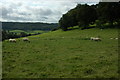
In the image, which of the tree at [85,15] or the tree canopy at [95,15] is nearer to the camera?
the tree canopy at [95,15]

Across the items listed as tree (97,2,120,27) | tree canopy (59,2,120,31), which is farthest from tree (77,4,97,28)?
tree (97,2,120,27)

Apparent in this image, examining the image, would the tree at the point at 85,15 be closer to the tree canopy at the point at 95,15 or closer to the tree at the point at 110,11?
the tree canopy at the point at 95,15

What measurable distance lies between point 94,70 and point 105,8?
136 ft

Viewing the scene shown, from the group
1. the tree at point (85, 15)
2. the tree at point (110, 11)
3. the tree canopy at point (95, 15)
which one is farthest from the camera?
the tree at point (85, 15)

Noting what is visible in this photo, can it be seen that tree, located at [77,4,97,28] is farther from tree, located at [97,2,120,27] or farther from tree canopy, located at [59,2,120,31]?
tree, located at [97,2,120,27]

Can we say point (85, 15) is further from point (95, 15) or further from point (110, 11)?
point (110, 11)

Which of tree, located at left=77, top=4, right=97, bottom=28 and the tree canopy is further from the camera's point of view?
tree, located at left=77, top=4, right=97, bottom=28

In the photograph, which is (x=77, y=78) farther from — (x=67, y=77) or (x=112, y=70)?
(x=112, y=70)

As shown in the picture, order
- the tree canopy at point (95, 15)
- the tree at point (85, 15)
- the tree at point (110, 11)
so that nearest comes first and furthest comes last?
the tree at point (110, 11) < the tree canopy at point (95, 15) < the tree at point (85, 15)

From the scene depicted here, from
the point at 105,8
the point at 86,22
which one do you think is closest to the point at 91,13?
the point at 86,22

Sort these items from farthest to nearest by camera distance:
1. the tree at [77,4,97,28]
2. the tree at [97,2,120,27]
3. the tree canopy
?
1. the tree at [77,4,97,28]
2. the tree canopy
3. the tree at [97,2,120,27]

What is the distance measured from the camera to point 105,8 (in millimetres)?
45906

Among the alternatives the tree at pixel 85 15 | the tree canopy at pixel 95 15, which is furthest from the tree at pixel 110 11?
the tree at pixel 85 15

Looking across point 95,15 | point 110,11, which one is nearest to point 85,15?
point 95,15
